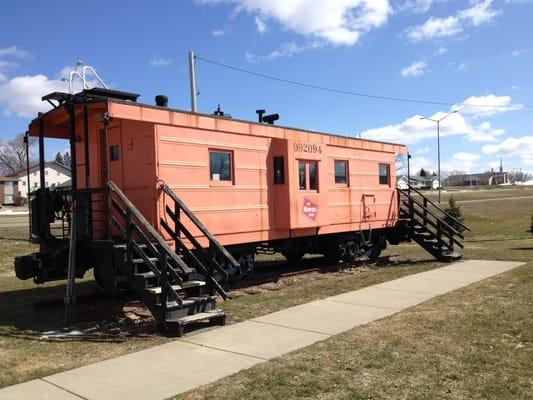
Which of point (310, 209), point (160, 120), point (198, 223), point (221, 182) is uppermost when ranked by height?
point (160, 120)

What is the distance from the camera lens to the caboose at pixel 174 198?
26.2 feet

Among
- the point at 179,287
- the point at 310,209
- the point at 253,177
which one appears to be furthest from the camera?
the point at 310,209

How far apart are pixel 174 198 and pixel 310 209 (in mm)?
4187

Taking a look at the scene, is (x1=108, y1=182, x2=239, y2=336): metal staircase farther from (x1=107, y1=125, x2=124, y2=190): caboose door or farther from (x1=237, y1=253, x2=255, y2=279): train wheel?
(x1=237, y1=253, x2=255, y2=279): train wheel

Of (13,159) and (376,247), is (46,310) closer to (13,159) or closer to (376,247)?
(376,247)

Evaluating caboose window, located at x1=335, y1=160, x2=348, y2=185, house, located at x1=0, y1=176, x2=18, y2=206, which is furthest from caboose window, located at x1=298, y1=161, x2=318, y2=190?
house, located at x1=0, y1=176, x2=18, y2=206

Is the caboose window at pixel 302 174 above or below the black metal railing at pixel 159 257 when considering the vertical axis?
above

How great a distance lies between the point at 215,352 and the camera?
628 centimetres

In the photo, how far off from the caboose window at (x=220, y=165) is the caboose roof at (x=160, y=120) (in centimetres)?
47

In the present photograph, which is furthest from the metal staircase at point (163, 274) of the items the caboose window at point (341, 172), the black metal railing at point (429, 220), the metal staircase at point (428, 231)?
the black metal railing at point (429, 220)

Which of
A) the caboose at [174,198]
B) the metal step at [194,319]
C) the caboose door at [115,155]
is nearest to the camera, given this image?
the metal step at [194,319]

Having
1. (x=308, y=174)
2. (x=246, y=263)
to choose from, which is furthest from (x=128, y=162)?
(x=308, y=174)

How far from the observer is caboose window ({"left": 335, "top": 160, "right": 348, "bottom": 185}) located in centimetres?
1359

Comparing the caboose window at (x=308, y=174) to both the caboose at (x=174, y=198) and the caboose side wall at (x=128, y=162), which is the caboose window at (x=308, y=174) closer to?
the caboose at (x=174, y=198)
